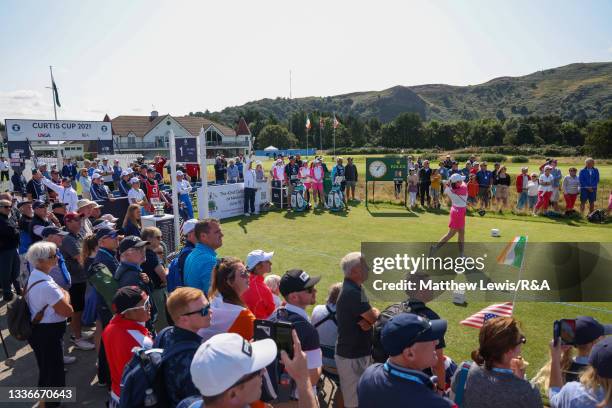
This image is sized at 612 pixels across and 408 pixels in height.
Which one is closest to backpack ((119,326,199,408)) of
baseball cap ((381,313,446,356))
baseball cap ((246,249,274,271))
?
baseball cap ((381,313,446,356))

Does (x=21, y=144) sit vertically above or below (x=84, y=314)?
above

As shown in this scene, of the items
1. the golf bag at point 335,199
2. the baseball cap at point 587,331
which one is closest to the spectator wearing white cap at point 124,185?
the golf bag at point 335,199

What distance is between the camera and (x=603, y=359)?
2.48 metres

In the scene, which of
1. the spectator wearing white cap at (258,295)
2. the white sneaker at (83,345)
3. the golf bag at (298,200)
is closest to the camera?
the spectator wearing white cap at (258,295)

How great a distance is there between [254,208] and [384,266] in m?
10.7

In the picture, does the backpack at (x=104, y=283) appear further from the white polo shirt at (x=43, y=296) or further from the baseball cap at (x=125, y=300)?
the baseball cap at (x=125, y=300)

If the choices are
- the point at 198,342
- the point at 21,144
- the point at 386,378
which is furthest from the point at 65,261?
the point at 21,144

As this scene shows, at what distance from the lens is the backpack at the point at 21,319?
418cm

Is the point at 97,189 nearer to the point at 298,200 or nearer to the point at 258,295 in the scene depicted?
the point at 298,200

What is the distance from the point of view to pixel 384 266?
679cm

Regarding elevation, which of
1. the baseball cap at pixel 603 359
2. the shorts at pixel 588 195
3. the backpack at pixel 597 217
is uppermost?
the baseball cap at pixel 603 359

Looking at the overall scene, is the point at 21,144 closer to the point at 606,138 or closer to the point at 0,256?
the point at 0,256

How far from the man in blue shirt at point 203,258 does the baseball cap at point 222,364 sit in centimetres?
291

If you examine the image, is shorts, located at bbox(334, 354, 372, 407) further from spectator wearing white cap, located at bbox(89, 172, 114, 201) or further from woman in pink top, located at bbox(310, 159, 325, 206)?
woman in pink top, located at bbox(310, 159, 325, 206)
